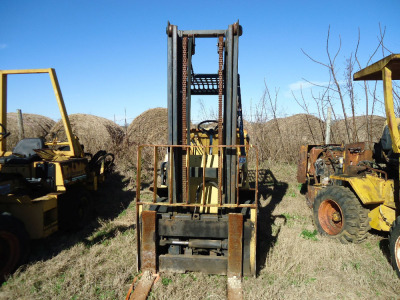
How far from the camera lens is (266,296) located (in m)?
3.10

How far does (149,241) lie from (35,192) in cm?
260

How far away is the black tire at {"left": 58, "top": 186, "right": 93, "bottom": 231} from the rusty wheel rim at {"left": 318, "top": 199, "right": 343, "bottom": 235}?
14.3 feet

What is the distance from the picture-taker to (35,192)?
4.94 m

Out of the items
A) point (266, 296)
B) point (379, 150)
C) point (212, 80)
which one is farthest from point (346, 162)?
point (266, 296)

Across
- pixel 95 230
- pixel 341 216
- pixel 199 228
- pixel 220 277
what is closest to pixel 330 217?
pixel 341 216

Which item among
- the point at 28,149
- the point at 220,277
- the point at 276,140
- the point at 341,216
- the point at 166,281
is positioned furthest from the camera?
the point at 276,140

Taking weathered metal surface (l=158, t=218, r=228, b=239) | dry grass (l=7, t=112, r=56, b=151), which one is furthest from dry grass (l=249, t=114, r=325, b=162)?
dry grass (l=7, t=112, r=56, b=151)

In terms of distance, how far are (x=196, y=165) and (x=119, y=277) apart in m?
1.82

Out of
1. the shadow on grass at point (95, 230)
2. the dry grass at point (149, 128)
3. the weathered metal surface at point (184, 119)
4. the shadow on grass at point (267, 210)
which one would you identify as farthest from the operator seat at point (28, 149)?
the dry grass at point (149, 128)

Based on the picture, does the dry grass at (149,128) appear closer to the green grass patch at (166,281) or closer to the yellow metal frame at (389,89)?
the green grass patch at (166,281)

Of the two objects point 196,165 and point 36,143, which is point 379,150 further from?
point 36,143

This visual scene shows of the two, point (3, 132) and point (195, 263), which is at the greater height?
point (3, 132)

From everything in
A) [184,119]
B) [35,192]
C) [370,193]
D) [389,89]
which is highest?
[389,89]

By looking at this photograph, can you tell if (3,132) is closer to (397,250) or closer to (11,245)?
(11,245)
